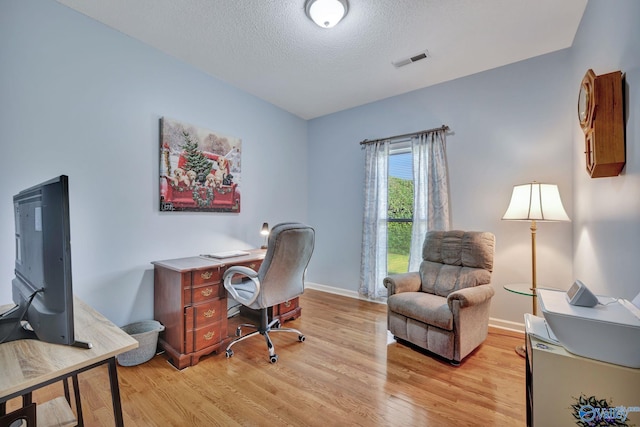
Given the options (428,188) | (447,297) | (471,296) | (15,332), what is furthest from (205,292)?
(428,188)

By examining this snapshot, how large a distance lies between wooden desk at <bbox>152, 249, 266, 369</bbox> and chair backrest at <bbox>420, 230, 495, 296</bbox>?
195cm

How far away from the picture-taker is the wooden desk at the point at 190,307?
2.11m

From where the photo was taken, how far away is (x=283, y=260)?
2178mm

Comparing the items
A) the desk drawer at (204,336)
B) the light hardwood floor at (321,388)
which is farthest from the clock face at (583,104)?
the desk drawer at (204,336)

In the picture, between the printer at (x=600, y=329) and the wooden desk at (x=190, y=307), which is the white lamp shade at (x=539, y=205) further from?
the wooden desk at (x=190, y=307)

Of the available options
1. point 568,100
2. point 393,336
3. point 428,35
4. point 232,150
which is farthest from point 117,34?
point 568,100

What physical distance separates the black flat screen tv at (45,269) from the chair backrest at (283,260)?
1.29m

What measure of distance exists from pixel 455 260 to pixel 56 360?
2.79 meters

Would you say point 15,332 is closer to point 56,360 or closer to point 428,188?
point 56,360

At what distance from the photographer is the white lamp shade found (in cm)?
218

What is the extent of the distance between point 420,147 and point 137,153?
2.96 m

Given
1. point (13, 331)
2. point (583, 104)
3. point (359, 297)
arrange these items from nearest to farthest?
point (13, 331) → point (583, 104) → point (359, 297)

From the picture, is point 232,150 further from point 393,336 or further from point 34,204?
point 393,336

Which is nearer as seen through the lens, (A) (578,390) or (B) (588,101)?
(A) (578,390)
